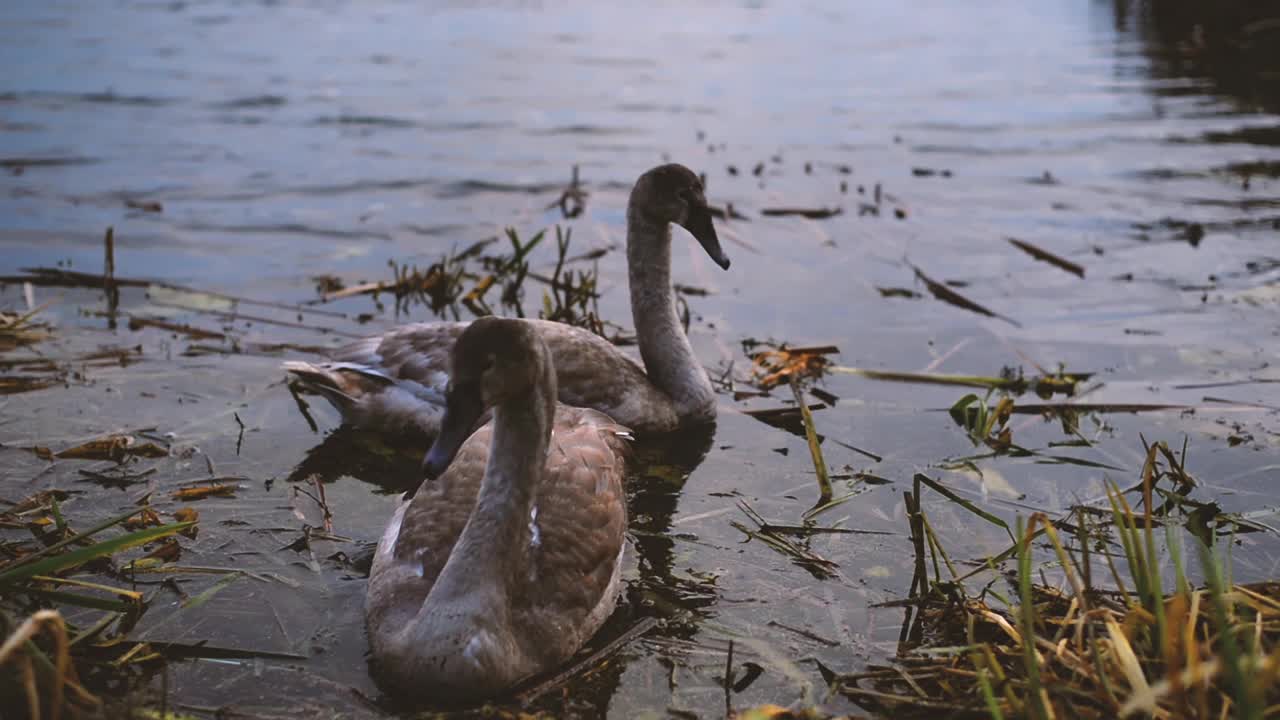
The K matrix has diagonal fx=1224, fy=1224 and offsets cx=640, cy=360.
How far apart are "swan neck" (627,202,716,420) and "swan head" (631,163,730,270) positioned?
10 cm

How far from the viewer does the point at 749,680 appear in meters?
4.41

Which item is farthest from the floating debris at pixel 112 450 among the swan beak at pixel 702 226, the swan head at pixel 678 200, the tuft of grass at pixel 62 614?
the swan beak at pixel 702 226

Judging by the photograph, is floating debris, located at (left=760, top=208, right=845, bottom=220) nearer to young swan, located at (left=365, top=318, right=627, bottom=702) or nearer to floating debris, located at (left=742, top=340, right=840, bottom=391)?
floating debris, located at (left=742, top=340, right=840, bottom=391)

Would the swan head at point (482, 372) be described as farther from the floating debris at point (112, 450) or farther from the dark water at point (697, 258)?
the floating debris at point (112, 450)

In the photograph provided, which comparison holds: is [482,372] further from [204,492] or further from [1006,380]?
[1006,380]

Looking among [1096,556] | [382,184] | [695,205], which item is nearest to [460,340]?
[1096,556]

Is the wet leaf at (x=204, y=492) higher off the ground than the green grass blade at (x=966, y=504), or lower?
lower

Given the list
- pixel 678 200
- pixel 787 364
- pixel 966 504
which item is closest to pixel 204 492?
pixel 678 200

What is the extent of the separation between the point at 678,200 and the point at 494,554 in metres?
3.64

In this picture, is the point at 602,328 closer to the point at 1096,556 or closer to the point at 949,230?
the point at 1096,556

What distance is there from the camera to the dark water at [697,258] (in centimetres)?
509

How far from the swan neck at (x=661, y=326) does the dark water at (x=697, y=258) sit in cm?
35

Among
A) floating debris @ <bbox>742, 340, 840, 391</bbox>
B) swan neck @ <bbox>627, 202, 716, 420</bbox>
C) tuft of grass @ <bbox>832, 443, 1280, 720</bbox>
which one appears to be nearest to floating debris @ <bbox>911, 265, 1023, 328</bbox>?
floating debris @ <bbox>742, 340, 840, 391</bbox>

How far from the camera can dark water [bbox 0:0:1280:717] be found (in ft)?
16.7
